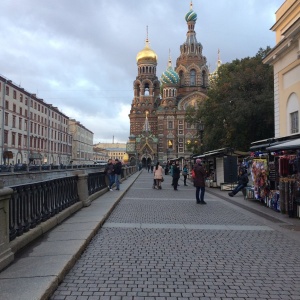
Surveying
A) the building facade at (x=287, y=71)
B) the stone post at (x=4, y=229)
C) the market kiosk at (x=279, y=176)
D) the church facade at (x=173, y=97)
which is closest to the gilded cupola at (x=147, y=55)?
the church facade at (x=173, y=97)

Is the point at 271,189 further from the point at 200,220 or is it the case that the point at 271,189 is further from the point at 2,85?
the point at 2,85

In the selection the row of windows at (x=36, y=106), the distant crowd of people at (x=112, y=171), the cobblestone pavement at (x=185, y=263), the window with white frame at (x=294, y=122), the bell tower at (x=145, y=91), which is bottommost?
the cobblestone pavement at (x=185, y=263)

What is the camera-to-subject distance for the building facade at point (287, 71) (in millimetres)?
19266

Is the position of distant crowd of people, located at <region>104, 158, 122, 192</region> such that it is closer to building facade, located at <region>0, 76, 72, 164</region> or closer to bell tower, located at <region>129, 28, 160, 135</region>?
building facade, located at <region>0, 76, 72, 164</region>

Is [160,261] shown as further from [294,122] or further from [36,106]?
[36,106]

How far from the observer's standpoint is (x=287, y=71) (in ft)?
67.7

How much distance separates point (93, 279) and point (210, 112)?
118ft

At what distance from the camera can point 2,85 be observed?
189 feet

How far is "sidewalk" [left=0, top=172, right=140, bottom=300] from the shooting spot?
437 cm

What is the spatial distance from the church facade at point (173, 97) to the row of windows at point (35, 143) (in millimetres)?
20496

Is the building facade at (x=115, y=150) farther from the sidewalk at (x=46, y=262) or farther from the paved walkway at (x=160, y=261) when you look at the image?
the sidewalk at (x=46, y=262)

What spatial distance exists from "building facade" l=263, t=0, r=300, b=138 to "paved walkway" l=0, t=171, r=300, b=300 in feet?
36.8

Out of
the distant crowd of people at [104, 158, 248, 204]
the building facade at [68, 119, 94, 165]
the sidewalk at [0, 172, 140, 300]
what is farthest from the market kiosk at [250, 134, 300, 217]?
the building facade at [68, 119, 94, 165]

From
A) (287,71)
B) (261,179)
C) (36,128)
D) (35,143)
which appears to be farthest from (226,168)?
(36,128)
